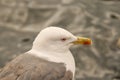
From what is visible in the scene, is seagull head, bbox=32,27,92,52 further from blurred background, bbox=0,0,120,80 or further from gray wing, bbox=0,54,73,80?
blurred background, bbox=0,0,120,80

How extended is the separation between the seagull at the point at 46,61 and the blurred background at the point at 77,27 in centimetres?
134

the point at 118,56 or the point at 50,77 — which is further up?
the point at 50,77

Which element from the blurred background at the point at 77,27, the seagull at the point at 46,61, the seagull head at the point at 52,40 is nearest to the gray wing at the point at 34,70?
the seagull at the point at 46,61

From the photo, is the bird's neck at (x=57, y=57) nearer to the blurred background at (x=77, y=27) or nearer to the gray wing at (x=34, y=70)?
the gray wing at (x=34, y=70)

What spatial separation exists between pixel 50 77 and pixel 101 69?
1.68m

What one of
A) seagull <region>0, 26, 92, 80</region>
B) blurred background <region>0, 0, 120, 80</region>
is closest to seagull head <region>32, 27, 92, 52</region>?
seagull <region>0, 26, 92, 80</region>

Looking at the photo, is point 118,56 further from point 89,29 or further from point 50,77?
point 50,77

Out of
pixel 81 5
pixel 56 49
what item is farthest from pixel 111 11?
pixel 56 49

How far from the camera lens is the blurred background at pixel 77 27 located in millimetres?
4684

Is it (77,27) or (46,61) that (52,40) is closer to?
(46,61)

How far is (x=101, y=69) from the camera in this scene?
4660 millimetres

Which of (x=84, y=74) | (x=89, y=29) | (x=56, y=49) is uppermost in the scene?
(x=56, y=49)

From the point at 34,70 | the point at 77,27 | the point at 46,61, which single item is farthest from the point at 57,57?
the point at 77,27

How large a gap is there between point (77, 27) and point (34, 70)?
204cm
